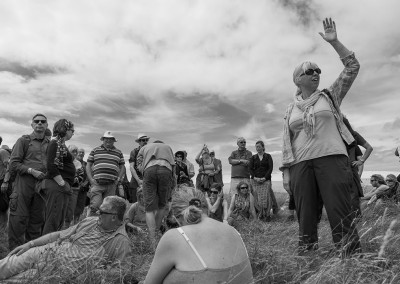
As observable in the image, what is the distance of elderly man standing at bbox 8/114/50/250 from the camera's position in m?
4.78

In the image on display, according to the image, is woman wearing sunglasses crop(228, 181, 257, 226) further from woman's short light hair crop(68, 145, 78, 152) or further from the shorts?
woman's short light hair crop(68, 145, 78, 152)

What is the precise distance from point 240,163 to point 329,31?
18.6ft

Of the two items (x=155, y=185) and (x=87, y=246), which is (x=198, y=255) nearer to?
(x=87, y=246)

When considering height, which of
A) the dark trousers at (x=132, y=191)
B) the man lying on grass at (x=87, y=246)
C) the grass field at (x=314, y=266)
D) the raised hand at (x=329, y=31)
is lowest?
the grass field at (x=314, y=266)

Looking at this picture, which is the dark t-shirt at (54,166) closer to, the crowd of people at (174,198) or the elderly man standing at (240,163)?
the crowd of people at (174,198)

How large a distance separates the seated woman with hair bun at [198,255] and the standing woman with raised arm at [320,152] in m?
1.19

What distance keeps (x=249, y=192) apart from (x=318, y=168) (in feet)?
16.1

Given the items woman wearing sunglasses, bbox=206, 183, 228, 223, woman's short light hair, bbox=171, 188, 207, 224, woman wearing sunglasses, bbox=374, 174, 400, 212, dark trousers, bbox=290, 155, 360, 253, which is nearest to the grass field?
dark trousers, bbox=290, 155, 360, 253

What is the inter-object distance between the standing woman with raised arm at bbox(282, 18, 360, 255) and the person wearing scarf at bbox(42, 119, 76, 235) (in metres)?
2.64

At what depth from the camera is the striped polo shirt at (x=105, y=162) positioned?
6234 millimetres

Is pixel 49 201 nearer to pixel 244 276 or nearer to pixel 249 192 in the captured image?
pixel 244 276

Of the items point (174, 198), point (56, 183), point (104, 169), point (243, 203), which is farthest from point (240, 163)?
point (174, 198)

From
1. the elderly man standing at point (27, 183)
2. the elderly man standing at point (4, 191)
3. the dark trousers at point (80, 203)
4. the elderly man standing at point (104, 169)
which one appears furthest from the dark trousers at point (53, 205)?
the dark trousers at point (80, 203)

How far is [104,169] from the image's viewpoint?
6.25 meters
